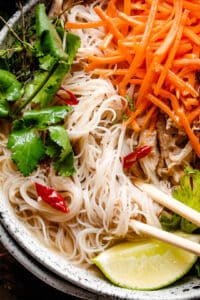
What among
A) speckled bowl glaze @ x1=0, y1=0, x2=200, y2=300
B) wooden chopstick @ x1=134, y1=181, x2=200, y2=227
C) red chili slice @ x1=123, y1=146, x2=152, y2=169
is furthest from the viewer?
red chili slice @ x1=123, y1=146, x2=152, y2=169

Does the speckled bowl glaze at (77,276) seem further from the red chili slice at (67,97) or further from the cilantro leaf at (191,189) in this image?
the red chili slice at (67,97)

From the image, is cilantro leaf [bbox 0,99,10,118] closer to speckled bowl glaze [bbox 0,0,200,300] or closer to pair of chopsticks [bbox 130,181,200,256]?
speckled bowl glaze [bbox 0,0,200,300]

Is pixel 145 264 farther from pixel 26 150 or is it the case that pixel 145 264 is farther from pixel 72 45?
pixel 72 45

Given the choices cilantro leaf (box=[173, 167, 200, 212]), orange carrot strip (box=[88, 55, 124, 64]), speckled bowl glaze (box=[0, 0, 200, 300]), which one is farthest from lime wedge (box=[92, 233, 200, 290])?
orange carrot strip (box=[88, 55, 124, 64])

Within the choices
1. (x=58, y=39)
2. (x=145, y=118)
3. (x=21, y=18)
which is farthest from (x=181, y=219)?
(x=21, y=18)

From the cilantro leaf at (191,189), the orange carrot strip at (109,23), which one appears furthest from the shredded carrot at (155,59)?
the cilantro leaf at (191,189)

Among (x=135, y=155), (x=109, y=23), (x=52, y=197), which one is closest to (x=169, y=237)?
(x=135, y=155)
